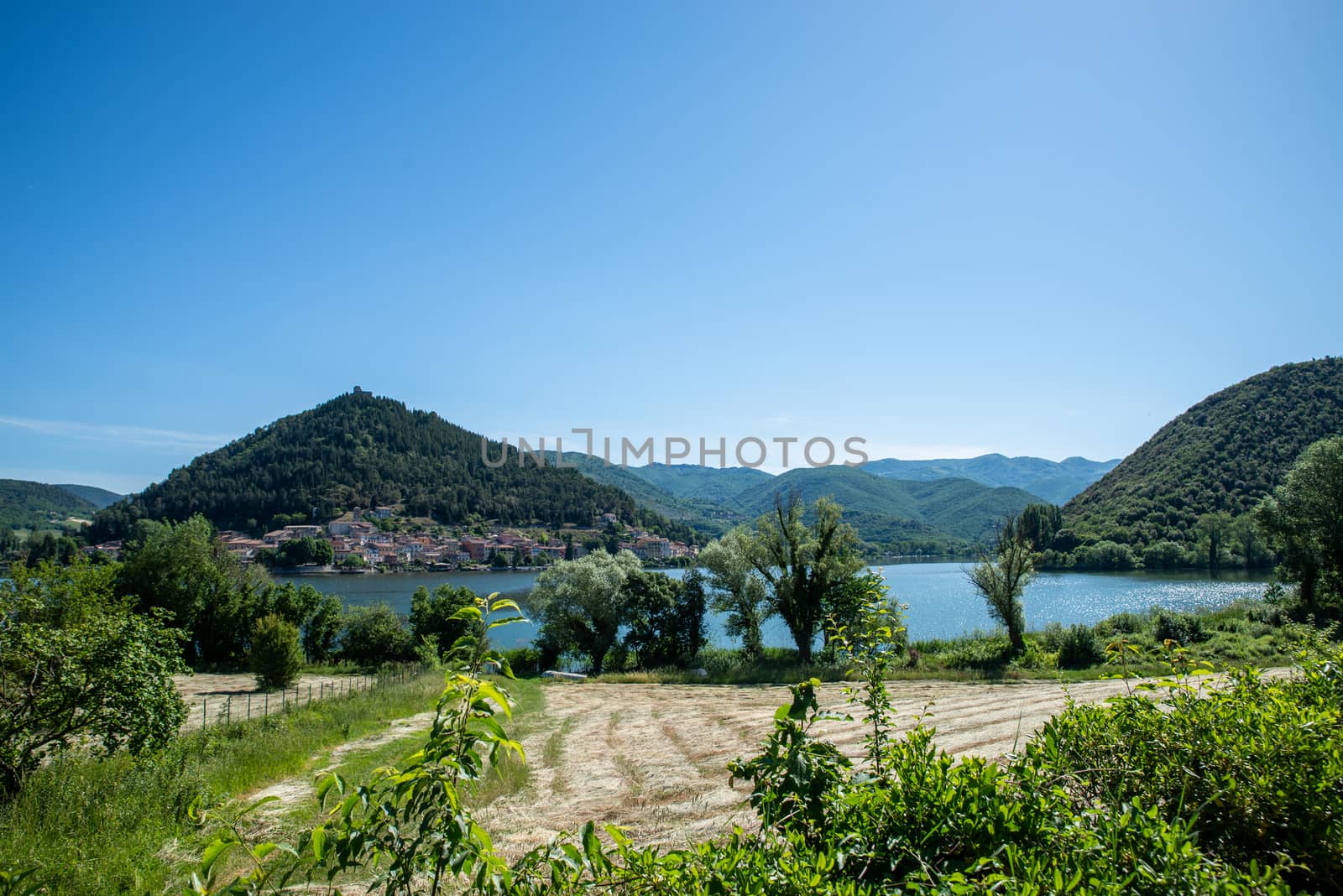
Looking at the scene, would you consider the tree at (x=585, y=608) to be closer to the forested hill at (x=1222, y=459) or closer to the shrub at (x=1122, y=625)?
the shrub at (x=1122, y=625)

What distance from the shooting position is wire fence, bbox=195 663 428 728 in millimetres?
18500

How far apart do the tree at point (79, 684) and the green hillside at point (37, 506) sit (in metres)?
172

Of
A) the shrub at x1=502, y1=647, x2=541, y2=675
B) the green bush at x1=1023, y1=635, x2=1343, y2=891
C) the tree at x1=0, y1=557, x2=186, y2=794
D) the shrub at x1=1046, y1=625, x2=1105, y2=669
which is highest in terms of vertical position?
the green bush at x1=1023, y1=635, x2=1343, y2=891

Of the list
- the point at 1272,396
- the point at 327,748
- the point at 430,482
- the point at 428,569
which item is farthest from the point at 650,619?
the point at 430,482

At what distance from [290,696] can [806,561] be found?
2271 centimetres

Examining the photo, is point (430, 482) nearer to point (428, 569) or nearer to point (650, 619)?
point (428, 569)

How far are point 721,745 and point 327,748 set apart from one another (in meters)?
7.79

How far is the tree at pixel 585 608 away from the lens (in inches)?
1324

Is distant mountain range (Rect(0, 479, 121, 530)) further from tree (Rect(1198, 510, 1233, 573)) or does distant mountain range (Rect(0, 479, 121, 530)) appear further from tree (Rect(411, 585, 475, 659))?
tree (Rect(1198, 510, 1233, 573))

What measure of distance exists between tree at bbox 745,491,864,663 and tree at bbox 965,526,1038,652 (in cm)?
582

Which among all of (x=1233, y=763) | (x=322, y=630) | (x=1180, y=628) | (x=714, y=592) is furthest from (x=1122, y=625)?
(x=322, y=630)

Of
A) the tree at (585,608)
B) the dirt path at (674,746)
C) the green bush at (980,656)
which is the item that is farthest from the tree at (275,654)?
the green bush at (980,656)

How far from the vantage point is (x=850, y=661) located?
3.93m

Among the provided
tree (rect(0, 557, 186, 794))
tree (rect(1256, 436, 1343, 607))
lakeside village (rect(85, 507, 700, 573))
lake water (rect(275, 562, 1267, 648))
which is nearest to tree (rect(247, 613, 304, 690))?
lake water (rect(275, 562, 1267, 648))
